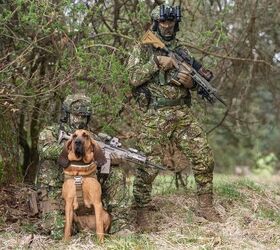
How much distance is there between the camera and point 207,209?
22.7 ft

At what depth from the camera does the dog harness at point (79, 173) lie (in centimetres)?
588

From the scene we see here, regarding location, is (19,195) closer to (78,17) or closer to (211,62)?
(78,17)

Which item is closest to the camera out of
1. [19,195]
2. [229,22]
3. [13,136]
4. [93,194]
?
[93,194]

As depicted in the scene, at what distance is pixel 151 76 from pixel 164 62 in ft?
0.64

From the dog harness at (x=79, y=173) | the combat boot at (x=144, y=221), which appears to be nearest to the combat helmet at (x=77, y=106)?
the dog harness at (x=79, y=173)

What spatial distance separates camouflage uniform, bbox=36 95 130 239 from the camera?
6252 mm

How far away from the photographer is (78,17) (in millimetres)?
7457

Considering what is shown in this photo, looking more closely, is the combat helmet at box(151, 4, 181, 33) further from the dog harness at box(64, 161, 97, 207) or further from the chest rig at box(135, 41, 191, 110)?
the dog harness at box(64, 161, 97, 207)

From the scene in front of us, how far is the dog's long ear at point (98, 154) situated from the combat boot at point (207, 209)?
1444mm

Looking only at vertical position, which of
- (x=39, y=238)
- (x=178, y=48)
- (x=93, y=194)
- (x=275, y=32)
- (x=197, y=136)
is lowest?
(x=39, y=238)

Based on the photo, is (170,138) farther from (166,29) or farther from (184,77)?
(166,29)

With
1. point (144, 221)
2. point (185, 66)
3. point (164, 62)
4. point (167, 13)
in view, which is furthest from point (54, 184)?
point (167, 13)

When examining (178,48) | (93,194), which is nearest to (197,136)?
(178,48)

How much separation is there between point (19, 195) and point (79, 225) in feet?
4.74
